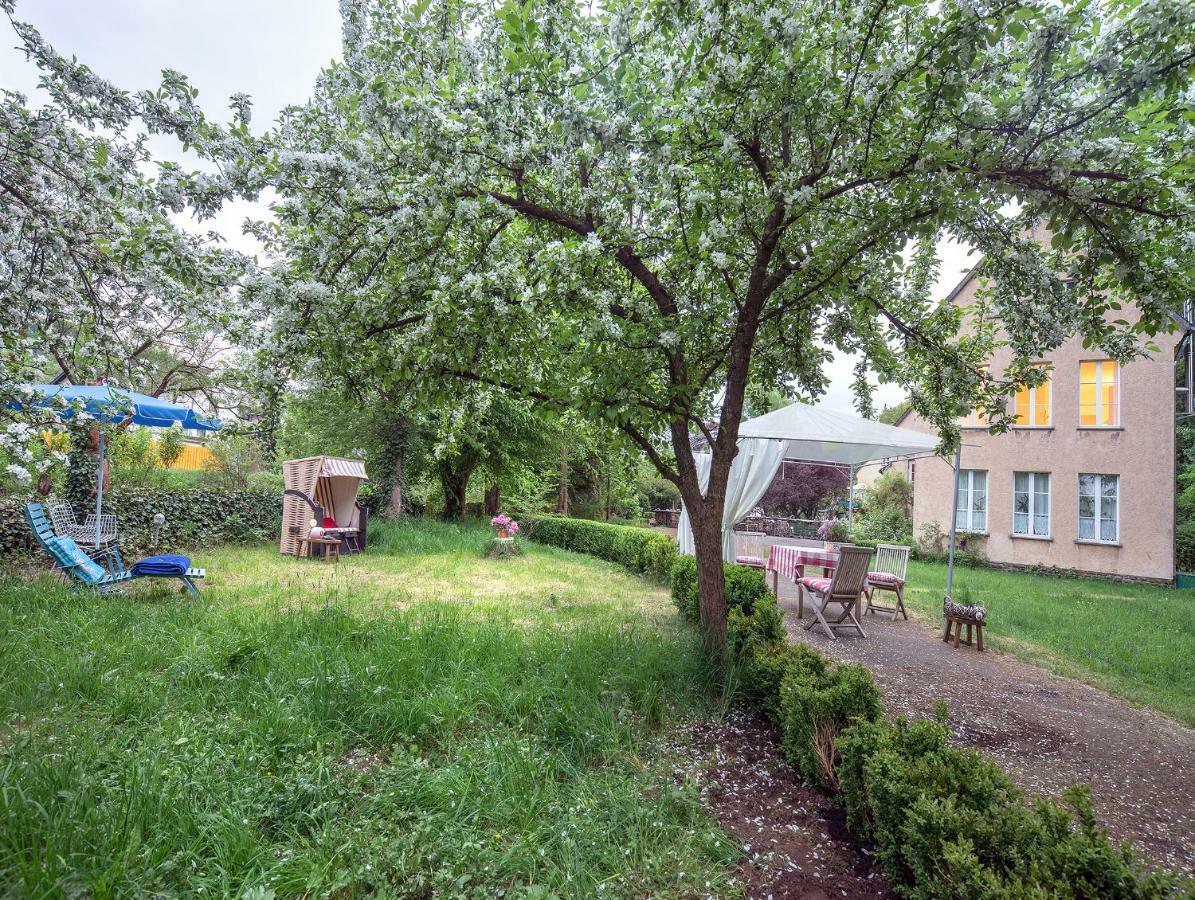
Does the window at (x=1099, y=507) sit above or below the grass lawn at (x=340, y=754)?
above

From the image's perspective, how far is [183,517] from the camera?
9.97 metres

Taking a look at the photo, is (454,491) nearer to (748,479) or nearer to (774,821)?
(748,479)

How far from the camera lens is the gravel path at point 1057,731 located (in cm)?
297

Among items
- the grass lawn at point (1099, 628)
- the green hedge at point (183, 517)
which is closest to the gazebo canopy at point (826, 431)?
the grass lawn at point (1099, 628)

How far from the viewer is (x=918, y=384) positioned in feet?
19.4

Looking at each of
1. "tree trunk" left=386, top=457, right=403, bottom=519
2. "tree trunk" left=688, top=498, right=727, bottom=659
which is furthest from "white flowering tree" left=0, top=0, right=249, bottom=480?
"tree trunk" left=386, top=457, right=403, bottom=519

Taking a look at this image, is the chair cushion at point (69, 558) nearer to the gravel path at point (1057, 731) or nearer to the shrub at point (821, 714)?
the shrub at point (821, 714)

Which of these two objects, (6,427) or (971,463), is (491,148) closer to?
(6,427)

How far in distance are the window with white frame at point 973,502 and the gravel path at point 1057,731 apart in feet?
36.7

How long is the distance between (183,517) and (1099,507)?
799 inches

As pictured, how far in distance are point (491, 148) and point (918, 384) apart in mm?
4858

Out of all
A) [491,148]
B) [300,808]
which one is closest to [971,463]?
[491,148]

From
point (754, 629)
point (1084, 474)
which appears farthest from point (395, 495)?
point (1084, 474)

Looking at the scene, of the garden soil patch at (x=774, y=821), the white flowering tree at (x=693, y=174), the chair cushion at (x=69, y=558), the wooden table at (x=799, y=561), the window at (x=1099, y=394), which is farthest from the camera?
the window at (x=1099, y=394)
